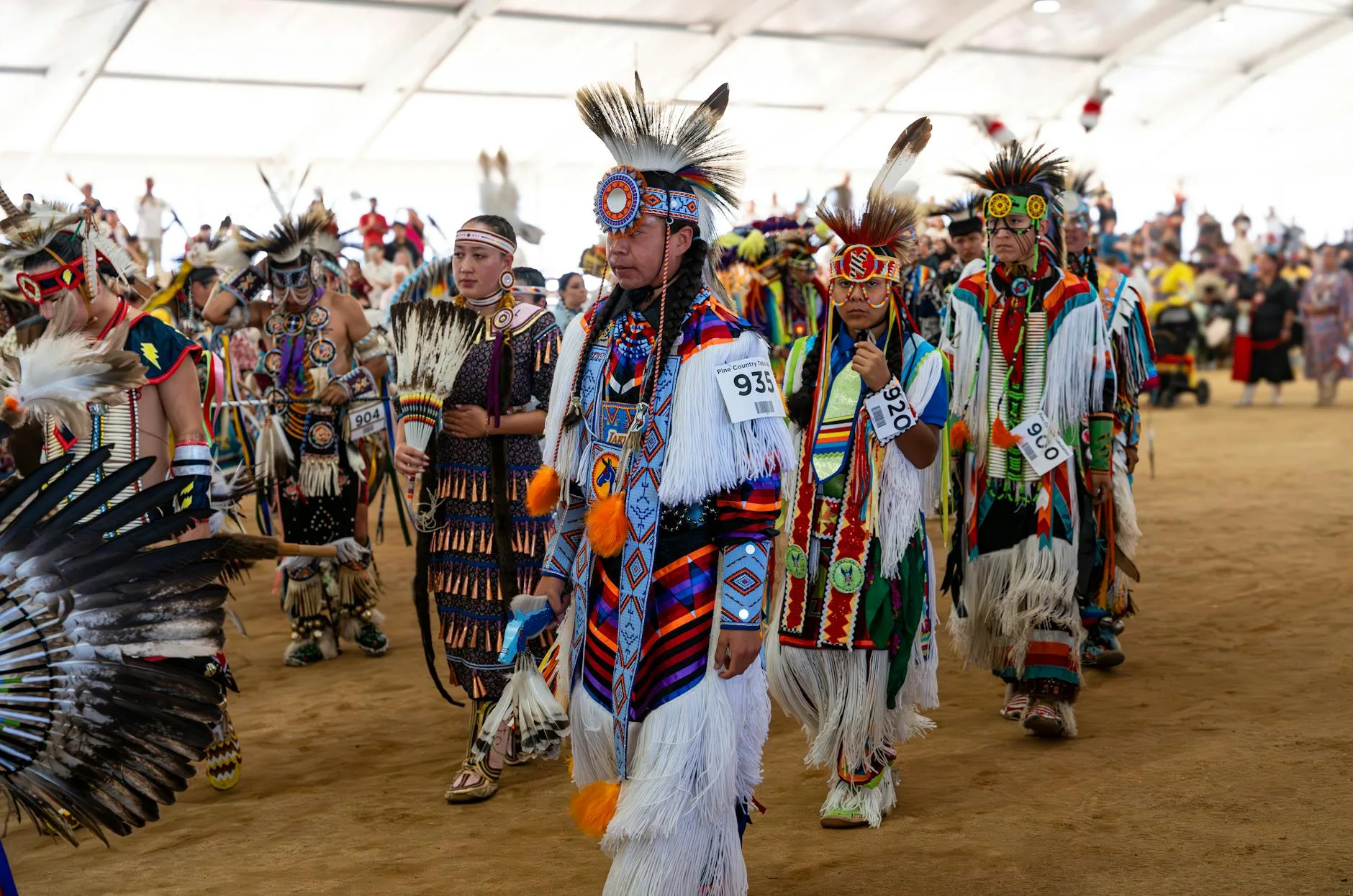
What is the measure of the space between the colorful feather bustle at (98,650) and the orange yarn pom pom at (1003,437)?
8.86 ft

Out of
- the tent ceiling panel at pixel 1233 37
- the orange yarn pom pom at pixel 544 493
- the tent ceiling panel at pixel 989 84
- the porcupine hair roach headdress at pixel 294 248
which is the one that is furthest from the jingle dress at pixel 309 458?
the tent ceiling panel at pixel 1233 37

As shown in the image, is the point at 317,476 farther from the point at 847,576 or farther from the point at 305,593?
the point at 847,576

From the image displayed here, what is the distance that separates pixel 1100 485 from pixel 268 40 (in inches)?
602

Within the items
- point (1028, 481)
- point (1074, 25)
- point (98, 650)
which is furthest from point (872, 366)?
point (1074, 25)

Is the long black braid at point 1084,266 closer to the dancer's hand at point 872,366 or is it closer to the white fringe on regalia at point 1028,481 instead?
the white fringe on regalia at point 1028,481

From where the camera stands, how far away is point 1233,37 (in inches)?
927

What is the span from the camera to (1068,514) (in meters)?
4.23

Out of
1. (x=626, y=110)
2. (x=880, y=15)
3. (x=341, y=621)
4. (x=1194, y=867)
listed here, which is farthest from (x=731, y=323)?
(x=880, y=15)

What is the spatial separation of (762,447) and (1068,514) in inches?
77.8

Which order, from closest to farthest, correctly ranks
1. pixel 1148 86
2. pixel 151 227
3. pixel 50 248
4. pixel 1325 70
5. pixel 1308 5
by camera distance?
1. pixel 50 248
2. pixel 151 227
3. pixel 1308 5
4. pixel 1325 70
5. pixel 1148 86

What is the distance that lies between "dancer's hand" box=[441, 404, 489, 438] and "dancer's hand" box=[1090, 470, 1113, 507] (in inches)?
77.6

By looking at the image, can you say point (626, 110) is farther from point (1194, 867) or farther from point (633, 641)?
point (1194, 867)

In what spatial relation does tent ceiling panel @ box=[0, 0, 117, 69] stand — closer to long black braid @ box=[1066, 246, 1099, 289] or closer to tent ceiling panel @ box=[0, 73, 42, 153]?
tent ceiling panel @ box=[0, 73, 42, 153]

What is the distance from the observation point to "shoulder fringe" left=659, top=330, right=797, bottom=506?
8.46 ft
